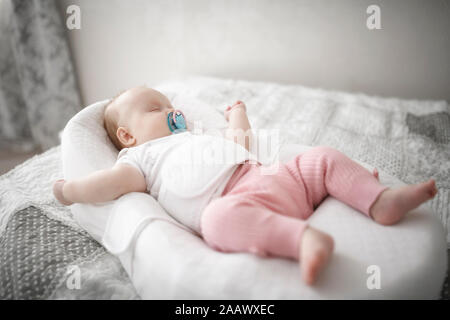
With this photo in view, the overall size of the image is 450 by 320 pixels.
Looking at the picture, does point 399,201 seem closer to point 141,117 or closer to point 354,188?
point 354,188

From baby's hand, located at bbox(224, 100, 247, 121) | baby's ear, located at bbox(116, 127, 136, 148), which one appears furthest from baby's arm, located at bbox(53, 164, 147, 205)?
baby's hand, located at bbox(224, 100, 247, 121)

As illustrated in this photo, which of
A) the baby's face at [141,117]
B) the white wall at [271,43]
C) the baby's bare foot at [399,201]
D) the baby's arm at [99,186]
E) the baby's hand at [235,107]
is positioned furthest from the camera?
the white wall at [271,43]

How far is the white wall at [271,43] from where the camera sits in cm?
151

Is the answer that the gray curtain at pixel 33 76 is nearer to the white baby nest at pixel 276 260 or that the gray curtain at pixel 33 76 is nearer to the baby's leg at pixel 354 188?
the white baby nest at pixel 276 260

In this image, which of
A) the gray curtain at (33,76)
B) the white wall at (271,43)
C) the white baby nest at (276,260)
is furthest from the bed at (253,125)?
the gray curtain at (33,76)

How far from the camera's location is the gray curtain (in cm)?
183

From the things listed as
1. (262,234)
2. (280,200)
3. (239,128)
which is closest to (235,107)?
(239,128)

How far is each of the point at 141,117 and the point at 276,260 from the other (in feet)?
1.88

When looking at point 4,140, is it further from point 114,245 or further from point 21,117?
point 114,245

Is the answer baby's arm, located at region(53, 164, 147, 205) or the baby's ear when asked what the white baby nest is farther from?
the baby's ear

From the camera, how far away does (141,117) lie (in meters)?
0.93

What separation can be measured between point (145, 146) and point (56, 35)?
59.4 inches

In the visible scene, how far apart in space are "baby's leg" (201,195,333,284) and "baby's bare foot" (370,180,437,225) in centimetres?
16

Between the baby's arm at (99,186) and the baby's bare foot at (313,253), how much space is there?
44cm
